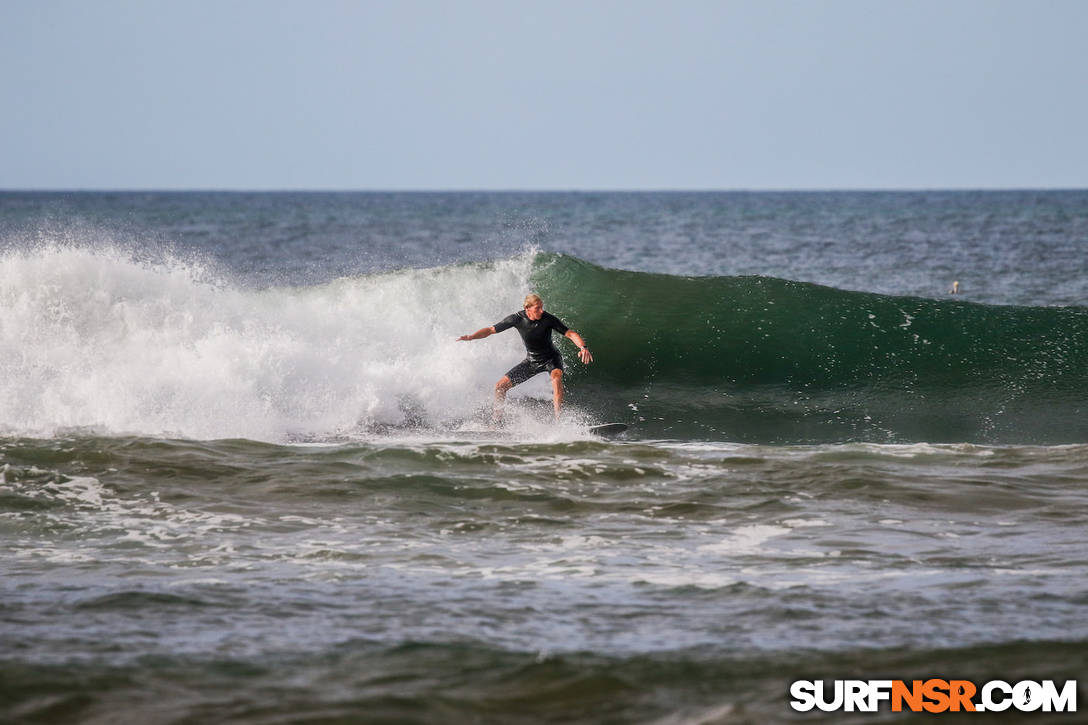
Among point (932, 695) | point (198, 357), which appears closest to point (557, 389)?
point (198, 357)

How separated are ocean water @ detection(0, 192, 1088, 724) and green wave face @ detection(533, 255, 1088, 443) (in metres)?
0.07

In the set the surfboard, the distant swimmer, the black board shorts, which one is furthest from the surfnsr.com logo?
the black board shorts

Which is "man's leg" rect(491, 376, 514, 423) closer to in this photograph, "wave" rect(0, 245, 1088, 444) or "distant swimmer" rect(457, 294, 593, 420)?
"distant swimmer" rect(457, 294, 593, 420)

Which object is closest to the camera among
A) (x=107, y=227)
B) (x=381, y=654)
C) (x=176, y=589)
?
(x=381, y=654)

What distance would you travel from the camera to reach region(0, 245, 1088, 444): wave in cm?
1273

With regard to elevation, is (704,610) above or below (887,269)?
below

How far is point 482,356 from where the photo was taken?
1480 centimetres

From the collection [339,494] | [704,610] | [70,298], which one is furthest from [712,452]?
[70,298]

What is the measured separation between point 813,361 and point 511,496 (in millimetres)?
8204

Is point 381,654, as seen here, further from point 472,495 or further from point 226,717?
point 472,495

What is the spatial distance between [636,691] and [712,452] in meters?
6.19

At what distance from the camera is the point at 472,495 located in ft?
29.4

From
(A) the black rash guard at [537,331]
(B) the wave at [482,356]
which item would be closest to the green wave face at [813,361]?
(B) the wave at [482,356]

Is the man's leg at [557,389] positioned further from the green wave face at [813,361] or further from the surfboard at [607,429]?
the green wave face at [813,361]
